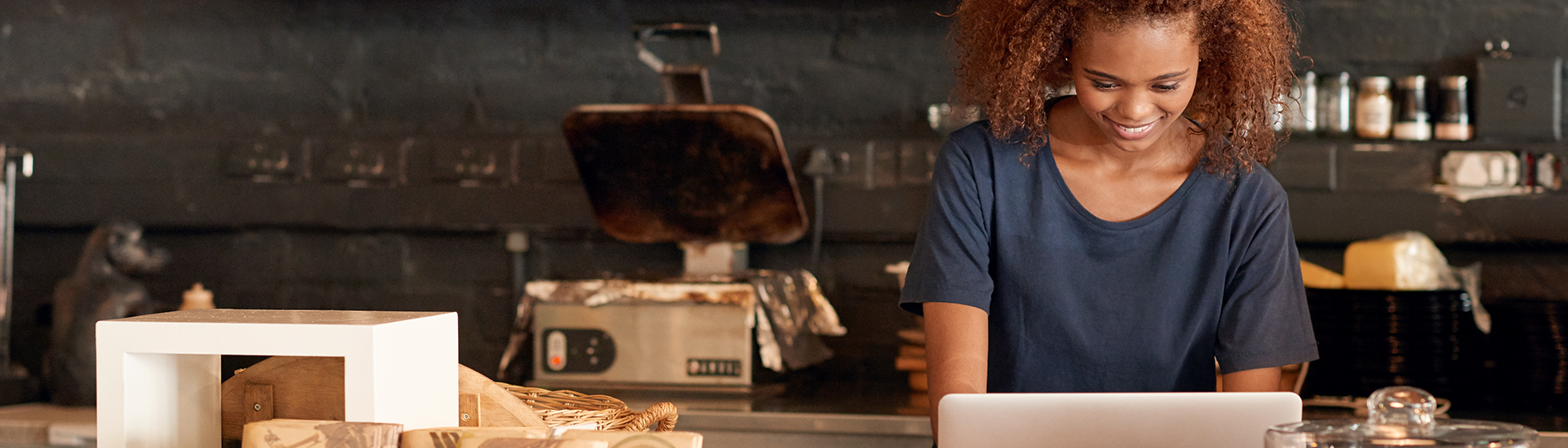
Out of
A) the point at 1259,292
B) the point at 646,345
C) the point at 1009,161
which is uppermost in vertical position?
the point at 1009,161

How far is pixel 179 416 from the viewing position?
90 centimetres

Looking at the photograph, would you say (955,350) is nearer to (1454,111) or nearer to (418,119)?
(1454,111)

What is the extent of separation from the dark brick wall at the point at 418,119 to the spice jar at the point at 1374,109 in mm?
117

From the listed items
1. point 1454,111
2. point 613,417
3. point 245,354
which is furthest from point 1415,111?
point 245,354

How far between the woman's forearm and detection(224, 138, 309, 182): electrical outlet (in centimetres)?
189

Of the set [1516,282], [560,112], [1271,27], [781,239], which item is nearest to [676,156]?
[781,239]

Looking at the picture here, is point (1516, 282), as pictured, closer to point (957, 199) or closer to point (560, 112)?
point (957, 199)

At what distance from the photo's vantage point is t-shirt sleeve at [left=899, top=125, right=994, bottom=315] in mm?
1206

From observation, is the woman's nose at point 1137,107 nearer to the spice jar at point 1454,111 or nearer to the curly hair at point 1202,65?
Answer: the curly hair at point 1202,65

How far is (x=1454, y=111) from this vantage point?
231 centimetres

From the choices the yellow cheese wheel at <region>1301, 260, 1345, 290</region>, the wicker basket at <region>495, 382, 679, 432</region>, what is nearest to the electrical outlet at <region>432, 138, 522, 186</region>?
the wicker basket at <region>495, 382, 679, 432</region>

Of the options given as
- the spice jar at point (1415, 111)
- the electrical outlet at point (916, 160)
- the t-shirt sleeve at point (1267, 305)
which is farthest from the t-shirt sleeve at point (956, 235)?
the spice jar at point (1415, 111)

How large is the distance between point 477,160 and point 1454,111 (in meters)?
2.00

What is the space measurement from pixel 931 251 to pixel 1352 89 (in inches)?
62.4
